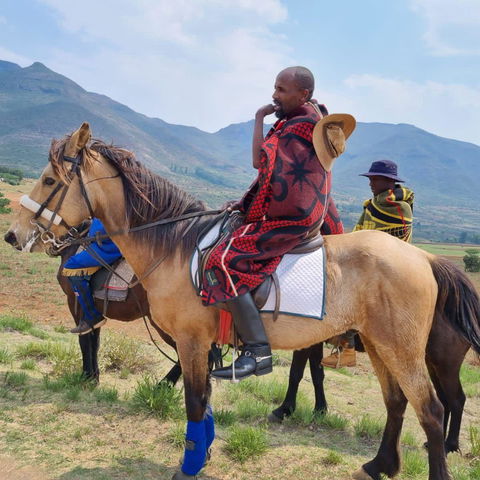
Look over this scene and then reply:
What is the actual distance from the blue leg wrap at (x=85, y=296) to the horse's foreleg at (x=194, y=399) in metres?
2.12

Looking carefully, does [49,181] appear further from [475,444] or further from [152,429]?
[475,444]

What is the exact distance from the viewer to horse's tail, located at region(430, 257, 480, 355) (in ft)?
11.8

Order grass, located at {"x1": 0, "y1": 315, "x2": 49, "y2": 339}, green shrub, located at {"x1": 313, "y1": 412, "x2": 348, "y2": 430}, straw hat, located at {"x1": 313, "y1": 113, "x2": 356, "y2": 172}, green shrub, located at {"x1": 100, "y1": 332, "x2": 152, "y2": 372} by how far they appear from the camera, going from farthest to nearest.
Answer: grass, located at {"x1": 0, "y1": 315, "x2": 49, "y2": 339}
green shrub, located at {"x1": 100, "y1": 332, "x2": 152, "y2": 372}
green shrub, located at {"x1": 313, "y1": 412, "x2": 348, "y2": 430}
straw hat, located at {"x1": 313, "y1": 113, "x2": 356, "y2": 172}

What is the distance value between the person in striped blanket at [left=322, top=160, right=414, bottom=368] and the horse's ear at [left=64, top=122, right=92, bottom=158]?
313cm

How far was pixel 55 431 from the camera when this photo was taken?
4.31m

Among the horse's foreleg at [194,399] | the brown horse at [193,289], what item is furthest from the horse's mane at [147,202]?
the horse's foreleg at [194,399]

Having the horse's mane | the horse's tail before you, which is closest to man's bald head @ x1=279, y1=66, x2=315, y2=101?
the horse's mane

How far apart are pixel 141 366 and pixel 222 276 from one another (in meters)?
3.78

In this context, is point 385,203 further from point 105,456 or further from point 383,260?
point 105,456

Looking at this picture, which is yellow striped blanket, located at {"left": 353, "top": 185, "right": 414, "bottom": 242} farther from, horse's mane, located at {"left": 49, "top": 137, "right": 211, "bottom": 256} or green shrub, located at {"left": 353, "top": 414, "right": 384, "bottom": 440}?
horse's mane, located at {"left": 49, "top": 137, "right": 211, "bottom": 256}

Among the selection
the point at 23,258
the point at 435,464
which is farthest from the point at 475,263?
the point at 435,464

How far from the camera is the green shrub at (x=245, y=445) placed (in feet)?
13.2

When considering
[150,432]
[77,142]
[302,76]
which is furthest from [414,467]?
[77,142]

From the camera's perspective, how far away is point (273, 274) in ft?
10.9
